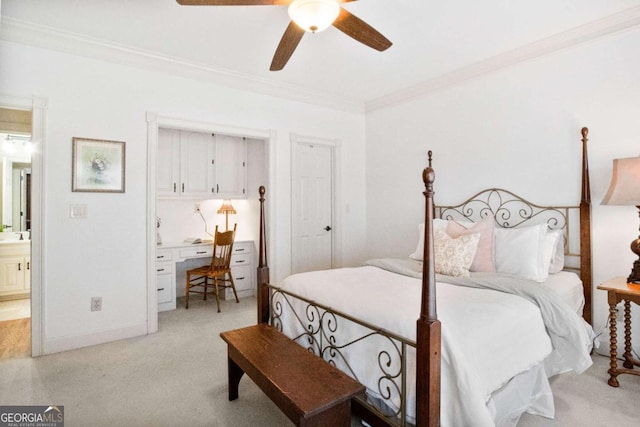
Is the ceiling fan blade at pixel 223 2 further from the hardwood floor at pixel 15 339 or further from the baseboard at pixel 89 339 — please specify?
the hardwood floor at pixel 15 339

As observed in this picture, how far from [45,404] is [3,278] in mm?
3305

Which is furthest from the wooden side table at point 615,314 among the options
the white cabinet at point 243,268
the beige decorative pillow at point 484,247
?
the white cabinet at point 243,268

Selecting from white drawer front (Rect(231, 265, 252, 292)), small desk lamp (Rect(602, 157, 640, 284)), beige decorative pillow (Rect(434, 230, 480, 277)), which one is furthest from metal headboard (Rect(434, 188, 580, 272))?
white drawer front (Rect(231, 265, 252, 292))

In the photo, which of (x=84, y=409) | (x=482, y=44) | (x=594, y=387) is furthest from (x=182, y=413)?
(x=482, y=44)

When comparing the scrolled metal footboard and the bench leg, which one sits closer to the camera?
the scrolled metal footboard

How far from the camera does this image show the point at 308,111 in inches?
176

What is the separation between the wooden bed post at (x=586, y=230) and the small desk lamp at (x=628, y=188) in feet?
1.12

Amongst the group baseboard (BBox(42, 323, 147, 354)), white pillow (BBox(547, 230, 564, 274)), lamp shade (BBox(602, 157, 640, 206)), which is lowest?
baseboard (BBox(42, 323, 147, 354))

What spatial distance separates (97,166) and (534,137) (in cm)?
399

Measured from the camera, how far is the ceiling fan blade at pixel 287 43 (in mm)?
2227

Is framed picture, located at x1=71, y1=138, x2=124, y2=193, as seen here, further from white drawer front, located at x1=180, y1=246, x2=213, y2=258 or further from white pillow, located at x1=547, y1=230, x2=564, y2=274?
white pillow, located at x1=547, y1=230, x2=564, y2=274

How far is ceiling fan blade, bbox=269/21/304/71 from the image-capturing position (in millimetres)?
2227

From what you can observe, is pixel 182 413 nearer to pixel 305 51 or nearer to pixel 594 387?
pixel 594 387

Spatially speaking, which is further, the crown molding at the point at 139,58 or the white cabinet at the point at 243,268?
the white cabinet at the point at 243,268
